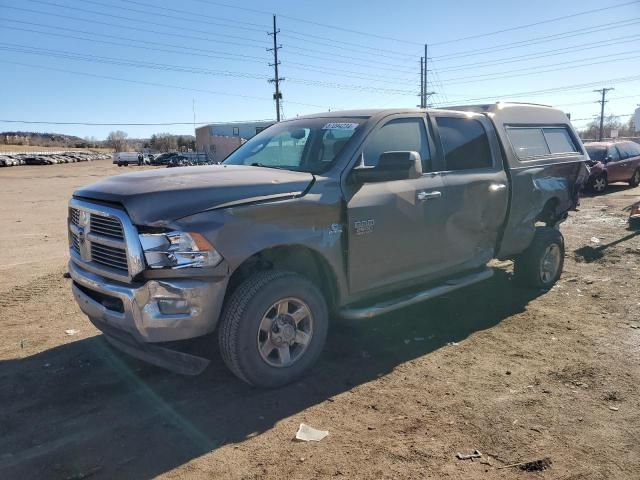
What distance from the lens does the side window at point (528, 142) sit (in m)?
5.89

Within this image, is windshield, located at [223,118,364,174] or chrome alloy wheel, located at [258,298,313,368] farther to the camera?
Answer: windshield, located at [223,118,364,174]

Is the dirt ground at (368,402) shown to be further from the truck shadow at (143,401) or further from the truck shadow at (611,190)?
the truck shadow at (611,190)

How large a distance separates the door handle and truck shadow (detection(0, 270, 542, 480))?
1329 mm

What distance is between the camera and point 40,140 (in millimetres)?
160500

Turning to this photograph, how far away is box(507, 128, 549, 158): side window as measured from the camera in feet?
19.3

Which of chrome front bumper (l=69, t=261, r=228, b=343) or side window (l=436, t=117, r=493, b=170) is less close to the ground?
side window (l=436, t=117, r=493, b=170)

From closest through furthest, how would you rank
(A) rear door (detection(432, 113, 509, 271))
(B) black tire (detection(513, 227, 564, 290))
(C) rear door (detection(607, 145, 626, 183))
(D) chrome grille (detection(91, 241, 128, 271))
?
1. (D) chrome grille (detection(91, 241, 128, 271))
2. (A) rear door (detection(432, 113, 509, 271))
3. (B) black tire (detection(513, 227, 564, 290))
4. (C) rear door (detection(607, 145, 626, 183))

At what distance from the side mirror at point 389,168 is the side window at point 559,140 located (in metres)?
3.22

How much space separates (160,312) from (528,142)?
481cm

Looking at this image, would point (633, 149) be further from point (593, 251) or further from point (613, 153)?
point (593, 251)

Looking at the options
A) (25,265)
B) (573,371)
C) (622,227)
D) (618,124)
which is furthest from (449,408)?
(618,124)

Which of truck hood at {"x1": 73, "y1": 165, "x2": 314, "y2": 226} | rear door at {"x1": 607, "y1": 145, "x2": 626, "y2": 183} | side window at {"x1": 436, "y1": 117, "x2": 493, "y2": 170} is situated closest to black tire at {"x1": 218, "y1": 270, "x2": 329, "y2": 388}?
truck hood at {"x1": 73, "y1": 165, "x2": 314, "y2": 226}

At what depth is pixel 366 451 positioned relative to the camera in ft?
9.92

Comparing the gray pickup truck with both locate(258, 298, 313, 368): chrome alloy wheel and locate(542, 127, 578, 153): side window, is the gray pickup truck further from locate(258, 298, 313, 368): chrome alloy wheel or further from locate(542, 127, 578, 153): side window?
locate(542, 127, 578, 153): side window
